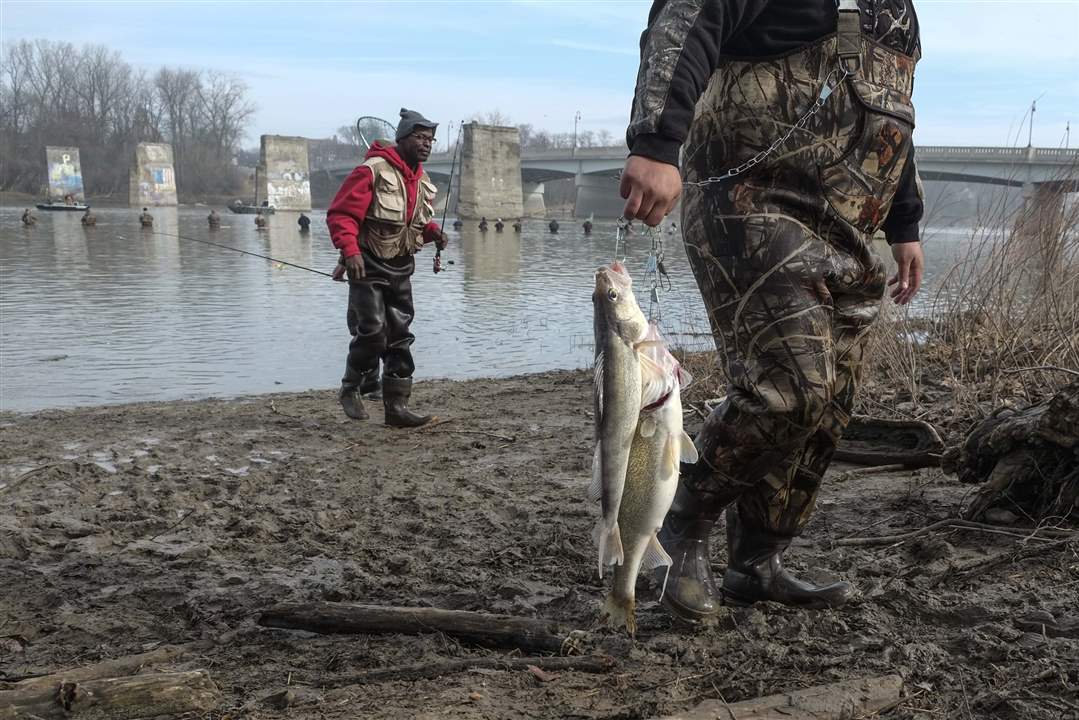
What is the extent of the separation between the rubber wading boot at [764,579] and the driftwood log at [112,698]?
69.2 inches

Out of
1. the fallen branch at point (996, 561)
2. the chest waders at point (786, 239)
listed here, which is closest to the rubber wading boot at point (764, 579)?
the chest waders at point (786, 239)

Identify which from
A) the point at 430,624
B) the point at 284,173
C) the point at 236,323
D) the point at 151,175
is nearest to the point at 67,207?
the point at 151,175

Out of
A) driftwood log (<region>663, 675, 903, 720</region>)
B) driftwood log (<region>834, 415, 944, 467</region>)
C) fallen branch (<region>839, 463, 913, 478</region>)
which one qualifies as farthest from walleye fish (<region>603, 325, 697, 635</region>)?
driftwood log (<region>834, 415, 944, 467</region>)

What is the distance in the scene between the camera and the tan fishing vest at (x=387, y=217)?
6.92 metres

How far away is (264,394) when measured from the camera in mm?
9469

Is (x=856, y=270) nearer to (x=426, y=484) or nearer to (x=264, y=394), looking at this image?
(x=426, y=484)

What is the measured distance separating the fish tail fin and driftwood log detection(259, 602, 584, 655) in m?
0.14

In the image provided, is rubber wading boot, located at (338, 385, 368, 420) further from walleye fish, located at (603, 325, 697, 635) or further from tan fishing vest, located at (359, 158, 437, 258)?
walleye fish, located at (603, 325, 697, 635)

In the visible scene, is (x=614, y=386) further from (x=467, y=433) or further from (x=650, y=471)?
(x=467, y=433)

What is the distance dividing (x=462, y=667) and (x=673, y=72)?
182 centimetres

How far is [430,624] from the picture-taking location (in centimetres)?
304

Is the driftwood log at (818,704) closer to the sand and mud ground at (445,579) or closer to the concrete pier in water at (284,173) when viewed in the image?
the sand and mud ground at (445,579)

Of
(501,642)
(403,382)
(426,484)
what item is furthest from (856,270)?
(403,382)

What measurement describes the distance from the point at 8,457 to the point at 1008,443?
19.3ft
